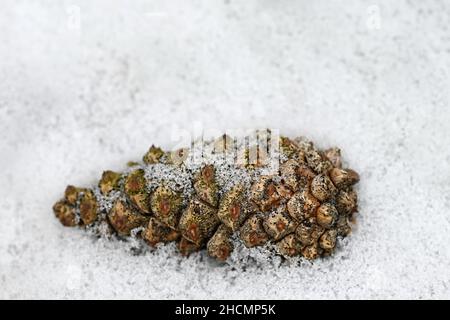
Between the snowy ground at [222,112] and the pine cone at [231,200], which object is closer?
the pine cone at [231,200]

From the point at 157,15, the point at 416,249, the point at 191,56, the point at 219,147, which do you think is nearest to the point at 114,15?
the point at 157,15

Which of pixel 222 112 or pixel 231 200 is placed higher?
pixel 222 112

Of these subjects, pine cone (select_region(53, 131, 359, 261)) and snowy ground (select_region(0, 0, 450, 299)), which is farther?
snowy ground (select_region(0, 0, 450, 299))

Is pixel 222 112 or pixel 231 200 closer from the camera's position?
pixel 231 200
